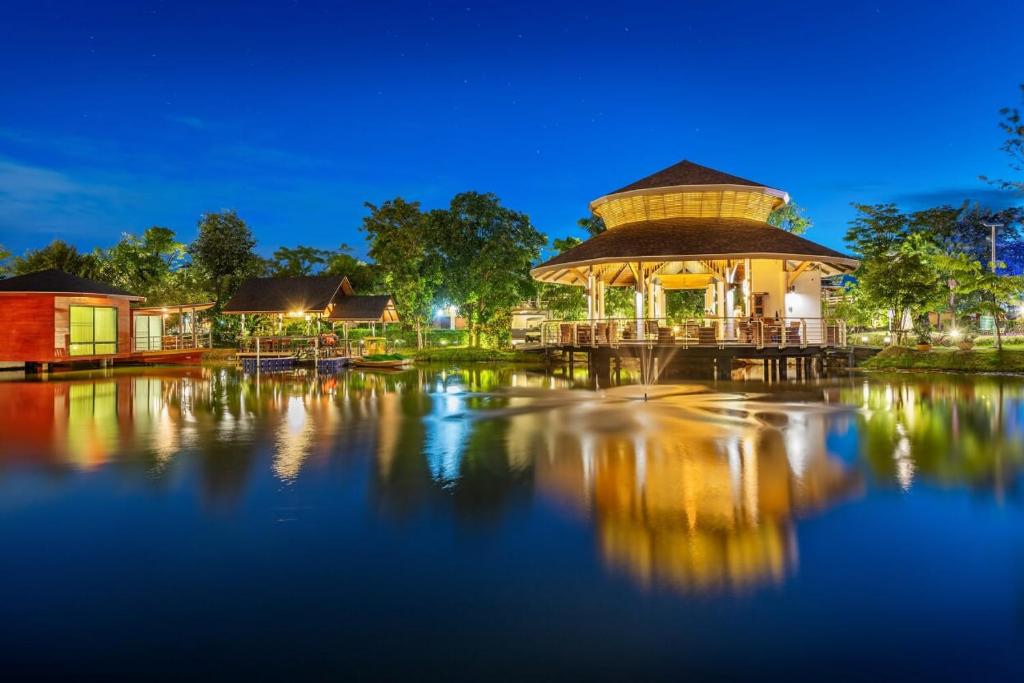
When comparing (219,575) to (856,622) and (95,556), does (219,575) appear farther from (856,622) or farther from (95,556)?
(856,622)

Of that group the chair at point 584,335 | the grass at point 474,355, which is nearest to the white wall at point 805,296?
the chair at point 584,335

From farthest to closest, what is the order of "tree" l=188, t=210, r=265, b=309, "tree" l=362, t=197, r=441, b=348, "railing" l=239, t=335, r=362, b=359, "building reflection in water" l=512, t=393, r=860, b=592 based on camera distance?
"tree" l=188, t=210, r=265, b=309 < "tree" l=362, t=197, r=441, b=348 < "railing" l=239, t=335, r=362, b=359 < "building reflection in water" l=512, t=393, r=860, b=592

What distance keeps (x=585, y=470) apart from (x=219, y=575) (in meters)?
4.93

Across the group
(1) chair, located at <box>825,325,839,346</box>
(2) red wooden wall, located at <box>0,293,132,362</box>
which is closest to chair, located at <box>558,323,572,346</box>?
(1) chair, located at <box>825,325,839,346</box>

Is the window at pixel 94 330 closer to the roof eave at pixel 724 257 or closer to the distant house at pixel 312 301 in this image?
the distant house at pixel 312 301

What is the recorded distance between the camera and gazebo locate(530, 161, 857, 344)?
991 inches

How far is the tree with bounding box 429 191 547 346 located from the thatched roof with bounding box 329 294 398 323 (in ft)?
14.3

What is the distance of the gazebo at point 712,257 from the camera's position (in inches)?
991

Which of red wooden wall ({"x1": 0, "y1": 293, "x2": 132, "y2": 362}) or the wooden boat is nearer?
red wooden wall ({"x1": 0, "y1": 293, "x2": 132, "y2": 362})

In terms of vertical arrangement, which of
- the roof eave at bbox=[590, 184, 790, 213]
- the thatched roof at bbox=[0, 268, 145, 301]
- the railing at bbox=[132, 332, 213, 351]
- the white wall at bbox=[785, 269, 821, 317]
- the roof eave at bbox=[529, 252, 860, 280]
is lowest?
the railing at bbox=[132, 332, 213, 351]

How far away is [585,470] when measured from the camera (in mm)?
9156

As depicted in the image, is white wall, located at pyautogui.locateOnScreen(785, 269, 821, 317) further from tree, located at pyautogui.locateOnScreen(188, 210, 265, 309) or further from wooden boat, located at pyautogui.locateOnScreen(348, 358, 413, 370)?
tree, located at pyautogui.locateOnScreen(188, 210, 265, 309)

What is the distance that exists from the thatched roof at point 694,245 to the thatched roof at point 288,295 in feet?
60.7

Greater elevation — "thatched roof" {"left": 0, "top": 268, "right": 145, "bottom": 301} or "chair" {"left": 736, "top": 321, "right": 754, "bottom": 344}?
"thatched roof" {"left": 0, "top": 268, "right": 145, "bottom": 301}
